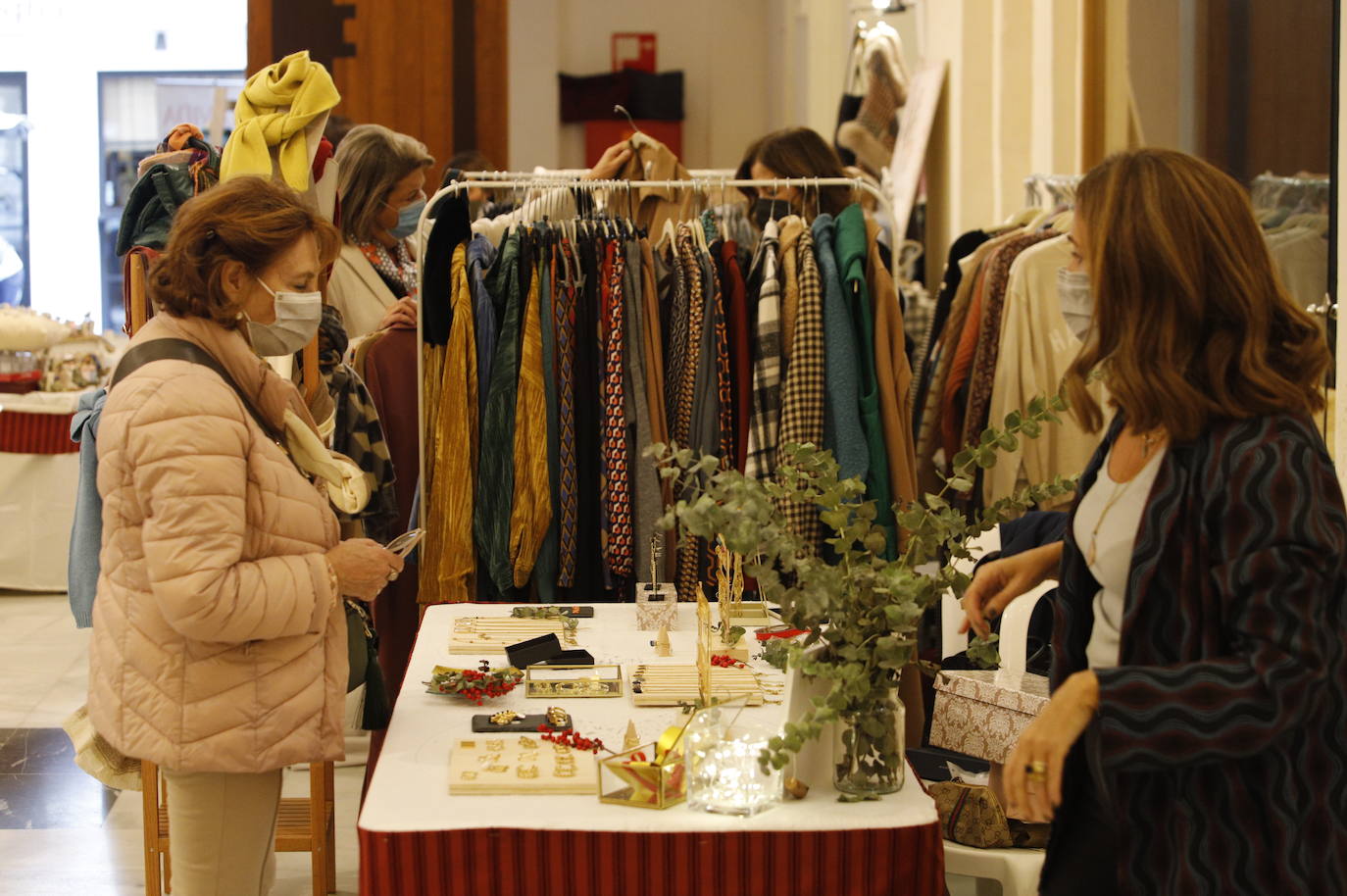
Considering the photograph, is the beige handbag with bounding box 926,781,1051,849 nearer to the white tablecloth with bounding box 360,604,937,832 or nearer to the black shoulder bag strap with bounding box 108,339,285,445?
the white tablecloth with bounding box 360,604,937,832

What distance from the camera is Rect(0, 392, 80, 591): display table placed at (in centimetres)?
667

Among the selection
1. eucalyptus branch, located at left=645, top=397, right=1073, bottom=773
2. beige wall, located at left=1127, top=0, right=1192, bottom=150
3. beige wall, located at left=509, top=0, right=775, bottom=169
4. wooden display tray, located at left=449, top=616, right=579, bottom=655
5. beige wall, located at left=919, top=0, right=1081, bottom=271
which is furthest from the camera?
beige wall, located at left=509, top=0, right=775, bottom=169

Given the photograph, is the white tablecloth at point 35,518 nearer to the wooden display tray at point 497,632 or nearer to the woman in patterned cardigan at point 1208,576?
the wooden display tray at point 497,632

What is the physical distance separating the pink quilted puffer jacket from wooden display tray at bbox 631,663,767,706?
526mm

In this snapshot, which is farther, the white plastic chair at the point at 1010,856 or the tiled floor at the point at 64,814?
the tiled floor at the point at 64,814

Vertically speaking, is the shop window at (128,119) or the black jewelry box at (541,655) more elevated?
the shop window at (128,119)

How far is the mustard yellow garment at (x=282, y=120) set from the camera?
10.3ft

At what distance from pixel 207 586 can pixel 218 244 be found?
55 cm

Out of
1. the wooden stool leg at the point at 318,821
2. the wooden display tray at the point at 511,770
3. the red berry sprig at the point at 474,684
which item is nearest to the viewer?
the wooden display tray at the point at 511,770

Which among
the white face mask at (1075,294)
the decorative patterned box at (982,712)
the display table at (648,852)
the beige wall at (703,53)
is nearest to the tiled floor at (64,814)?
the decorative patterned box at (982,712)

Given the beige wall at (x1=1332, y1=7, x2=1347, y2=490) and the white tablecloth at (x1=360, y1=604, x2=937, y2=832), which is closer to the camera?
the white tablecloth at (x1=360, y1=604, x2=937, y2=832)

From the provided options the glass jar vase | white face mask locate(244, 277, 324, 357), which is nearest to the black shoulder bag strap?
white face mask locate(244, 277, 324, 357)

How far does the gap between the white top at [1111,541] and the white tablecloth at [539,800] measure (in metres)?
0.36

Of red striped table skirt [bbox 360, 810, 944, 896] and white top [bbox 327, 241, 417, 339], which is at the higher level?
white top [bbox 327, 241, 417, 339]
